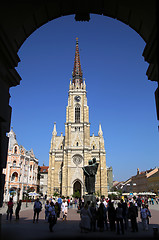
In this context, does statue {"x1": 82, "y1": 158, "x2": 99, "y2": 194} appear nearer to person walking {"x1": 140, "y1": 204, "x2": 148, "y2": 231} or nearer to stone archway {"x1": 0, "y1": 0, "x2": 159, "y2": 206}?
person walking {"x1": 140, "y1": 204, "x2": 148, "y2": 231}

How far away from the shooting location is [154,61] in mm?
5270

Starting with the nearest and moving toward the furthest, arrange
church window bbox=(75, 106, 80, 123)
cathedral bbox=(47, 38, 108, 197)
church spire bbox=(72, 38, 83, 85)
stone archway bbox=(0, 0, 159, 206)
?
stone archway bbox=(0, 0, 159, 206), cathedral bbox=(47, 38, 108, 197), church window bbox=(75, 106, 80, 123), church spire bbox=(72, 38, 83, 85)

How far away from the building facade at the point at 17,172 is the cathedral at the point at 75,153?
18.0 feet

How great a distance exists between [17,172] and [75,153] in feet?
49.7

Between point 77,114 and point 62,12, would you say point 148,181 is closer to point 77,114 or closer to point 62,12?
point 77,114

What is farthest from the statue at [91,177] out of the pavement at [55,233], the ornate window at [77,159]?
the ornate window at [77,159]

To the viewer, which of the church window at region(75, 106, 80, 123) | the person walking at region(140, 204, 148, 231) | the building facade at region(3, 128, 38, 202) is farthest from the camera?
the church window at region(75, 106, 80, 123)

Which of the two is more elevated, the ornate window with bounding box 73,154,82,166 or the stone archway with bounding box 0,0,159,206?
the ornate window with bounding box 73,154,82,166

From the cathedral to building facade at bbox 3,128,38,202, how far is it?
5.50m

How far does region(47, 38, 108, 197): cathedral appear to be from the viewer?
50.6 meters


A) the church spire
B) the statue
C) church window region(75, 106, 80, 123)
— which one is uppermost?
the church spire

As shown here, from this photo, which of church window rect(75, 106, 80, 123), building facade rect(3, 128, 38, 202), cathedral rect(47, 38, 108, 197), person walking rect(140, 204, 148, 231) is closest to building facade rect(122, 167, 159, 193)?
cathedral rect(47, 38, 108, 197)

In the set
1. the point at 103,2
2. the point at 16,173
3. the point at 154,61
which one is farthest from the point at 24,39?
the point at 16,173

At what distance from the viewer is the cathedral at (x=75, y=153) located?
50.6 m
